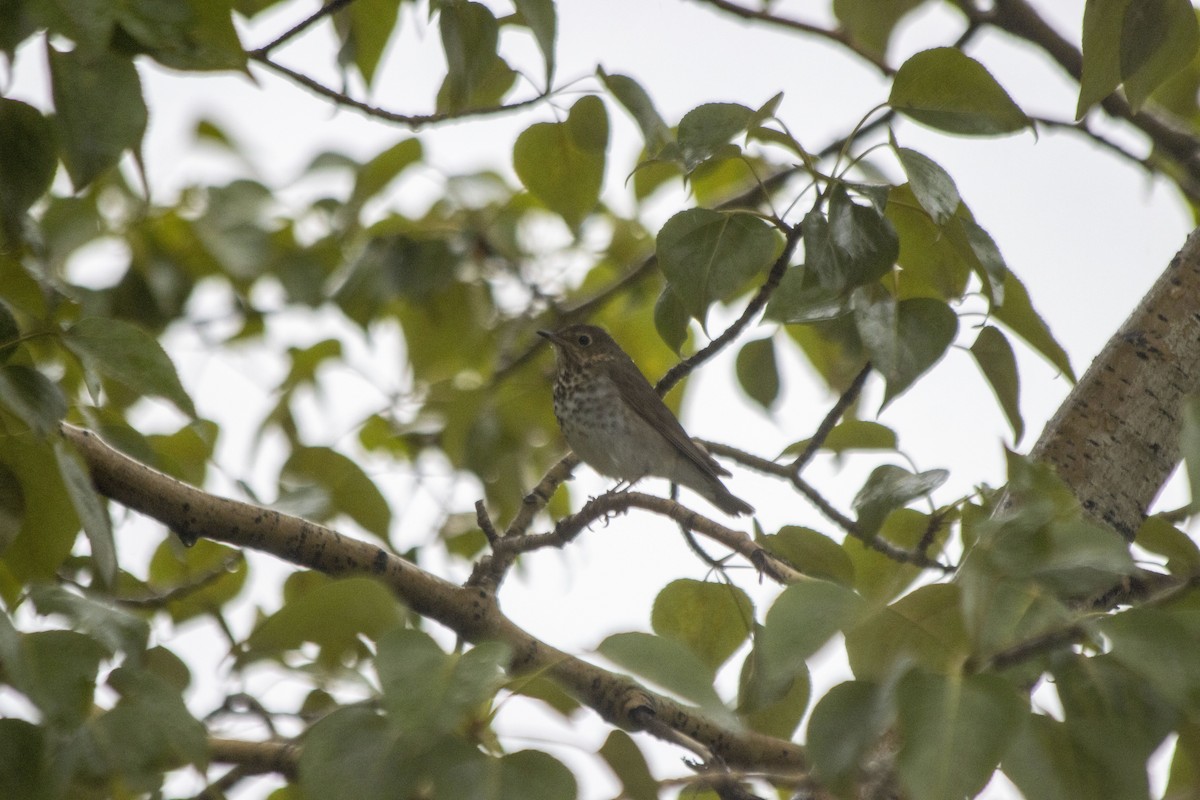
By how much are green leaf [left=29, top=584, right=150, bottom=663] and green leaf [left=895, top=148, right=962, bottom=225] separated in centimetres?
99

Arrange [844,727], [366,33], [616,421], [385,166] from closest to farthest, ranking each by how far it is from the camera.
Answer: [844,727], [366,33], [385,166], [616,421]

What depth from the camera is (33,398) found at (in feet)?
4.29

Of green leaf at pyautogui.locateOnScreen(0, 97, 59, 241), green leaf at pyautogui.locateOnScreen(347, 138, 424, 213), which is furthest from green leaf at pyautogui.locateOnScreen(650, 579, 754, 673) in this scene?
green leaf at pyautogui.locateOnScreen(347, 138, 424, 213)

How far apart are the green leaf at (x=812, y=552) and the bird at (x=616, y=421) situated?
206 cm

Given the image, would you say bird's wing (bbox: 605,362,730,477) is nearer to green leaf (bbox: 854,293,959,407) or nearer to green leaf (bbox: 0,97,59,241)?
green leaf (bbox: 854,293,959,407)

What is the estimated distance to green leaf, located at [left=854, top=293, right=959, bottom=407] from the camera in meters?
1.74

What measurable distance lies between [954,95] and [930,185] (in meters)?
0.13

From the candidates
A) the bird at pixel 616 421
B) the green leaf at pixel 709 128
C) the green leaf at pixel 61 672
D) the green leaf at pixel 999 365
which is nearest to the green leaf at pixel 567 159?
the green leaf at pixel 709 128

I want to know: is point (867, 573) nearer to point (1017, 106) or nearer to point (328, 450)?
point (1017, 106)

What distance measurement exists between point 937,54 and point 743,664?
93 cm

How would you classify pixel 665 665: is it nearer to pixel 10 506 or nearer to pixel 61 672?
pixel 61 672

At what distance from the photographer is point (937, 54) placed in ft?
5.07

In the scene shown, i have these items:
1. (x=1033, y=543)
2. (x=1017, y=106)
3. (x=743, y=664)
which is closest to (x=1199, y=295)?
(x=1017, y=106)

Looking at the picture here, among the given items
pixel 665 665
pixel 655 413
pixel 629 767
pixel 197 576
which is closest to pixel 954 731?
pixel 665 665
